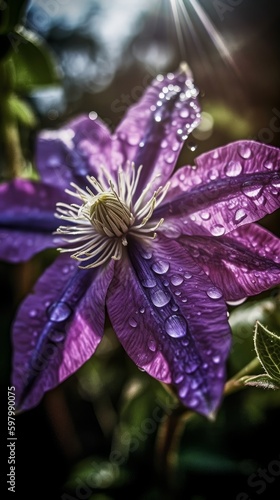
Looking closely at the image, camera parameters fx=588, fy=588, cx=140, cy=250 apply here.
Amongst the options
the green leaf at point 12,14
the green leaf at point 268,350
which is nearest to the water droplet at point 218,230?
the green leaf at point 268,350

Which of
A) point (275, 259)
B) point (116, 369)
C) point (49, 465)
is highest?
point (275, 259)

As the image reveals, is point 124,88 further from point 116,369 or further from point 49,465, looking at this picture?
point 49,465

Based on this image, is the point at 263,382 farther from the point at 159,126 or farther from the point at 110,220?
the point at 159,126

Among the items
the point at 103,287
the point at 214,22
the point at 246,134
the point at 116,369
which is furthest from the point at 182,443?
the point at 214,22

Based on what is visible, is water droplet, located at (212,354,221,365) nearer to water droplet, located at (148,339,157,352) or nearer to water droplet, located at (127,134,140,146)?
water droplet, located at (148,339,157,352)

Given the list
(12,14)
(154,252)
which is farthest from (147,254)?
(12,14)

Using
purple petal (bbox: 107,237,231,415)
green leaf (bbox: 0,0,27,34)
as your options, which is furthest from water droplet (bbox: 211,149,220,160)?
green leaf (bbox: 0,0,27,34)

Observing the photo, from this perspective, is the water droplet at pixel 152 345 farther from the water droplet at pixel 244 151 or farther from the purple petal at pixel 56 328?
the water droplet at pixel 244 151
